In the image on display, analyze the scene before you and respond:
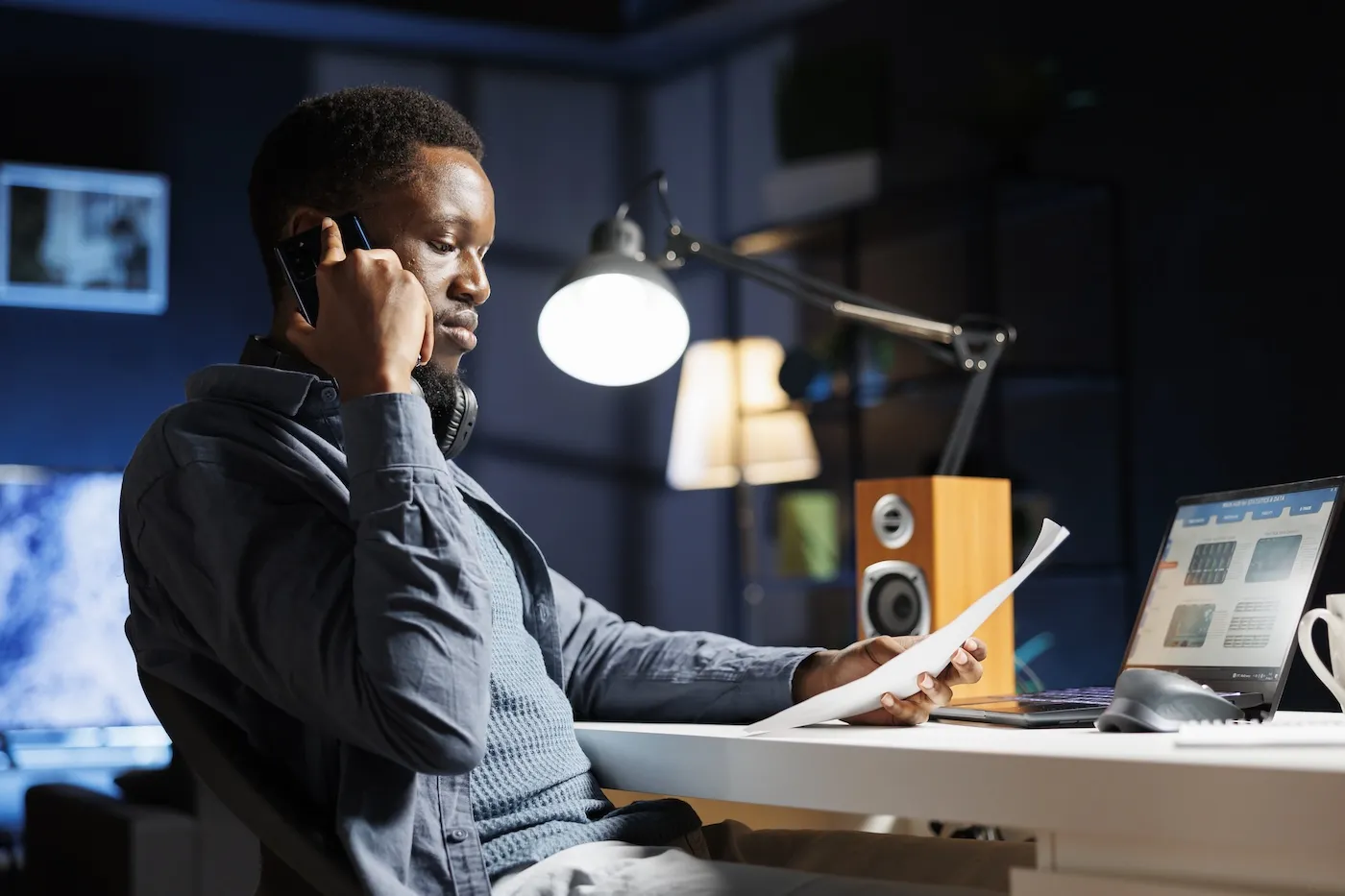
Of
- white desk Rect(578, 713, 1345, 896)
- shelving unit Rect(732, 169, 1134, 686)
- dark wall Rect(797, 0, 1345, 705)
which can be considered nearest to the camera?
white desk Rect(578, 713, 1345, 896)

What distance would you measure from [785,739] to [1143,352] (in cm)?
267

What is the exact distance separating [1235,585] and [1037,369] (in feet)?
7.08

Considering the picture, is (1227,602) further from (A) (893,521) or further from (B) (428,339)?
(B) (428,339)

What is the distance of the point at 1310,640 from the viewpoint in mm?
1434

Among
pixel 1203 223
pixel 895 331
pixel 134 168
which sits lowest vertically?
pixel 895 331

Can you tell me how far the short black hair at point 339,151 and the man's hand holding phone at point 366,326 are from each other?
0.15 metres

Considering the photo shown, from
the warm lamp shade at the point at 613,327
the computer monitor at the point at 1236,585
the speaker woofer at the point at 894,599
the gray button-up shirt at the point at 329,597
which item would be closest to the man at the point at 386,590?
the gray button-up shirt at the point at 329,597

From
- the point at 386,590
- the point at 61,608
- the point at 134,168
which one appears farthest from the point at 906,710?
the point at 134,168

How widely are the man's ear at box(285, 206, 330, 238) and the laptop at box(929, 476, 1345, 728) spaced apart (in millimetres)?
782

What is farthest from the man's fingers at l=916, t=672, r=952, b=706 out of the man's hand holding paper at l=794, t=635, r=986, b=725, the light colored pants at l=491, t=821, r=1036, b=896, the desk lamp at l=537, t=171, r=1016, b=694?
the desk lamp at l=537, t=171, r=1016, b=694

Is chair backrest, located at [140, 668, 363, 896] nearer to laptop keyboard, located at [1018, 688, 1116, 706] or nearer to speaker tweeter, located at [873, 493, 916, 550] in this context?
laptop keyboard, located at [1018, 688, 1116, 706]

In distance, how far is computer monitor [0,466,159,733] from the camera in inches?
159

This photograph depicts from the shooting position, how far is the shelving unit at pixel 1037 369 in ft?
12.0

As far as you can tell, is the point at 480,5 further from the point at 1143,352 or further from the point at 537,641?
the point at 537,641
